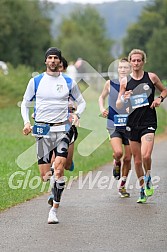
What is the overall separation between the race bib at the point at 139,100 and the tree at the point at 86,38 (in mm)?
99350

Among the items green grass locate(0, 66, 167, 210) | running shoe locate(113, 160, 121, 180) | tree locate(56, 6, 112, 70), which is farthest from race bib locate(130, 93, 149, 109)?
tree locate(56, 6, 112, 70)

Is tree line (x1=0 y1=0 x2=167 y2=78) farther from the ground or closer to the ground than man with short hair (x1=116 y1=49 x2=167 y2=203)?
farther from the ground

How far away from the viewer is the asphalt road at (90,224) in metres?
9.05

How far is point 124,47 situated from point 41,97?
11994cm

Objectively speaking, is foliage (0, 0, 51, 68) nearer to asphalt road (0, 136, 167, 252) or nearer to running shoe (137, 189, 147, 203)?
asphalt road (0, 136, 167, 252)

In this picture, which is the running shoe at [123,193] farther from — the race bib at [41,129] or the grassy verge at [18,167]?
the race bib at [41,129]

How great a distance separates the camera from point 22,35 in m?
83.6

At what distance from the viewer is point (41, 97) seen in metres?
10.9

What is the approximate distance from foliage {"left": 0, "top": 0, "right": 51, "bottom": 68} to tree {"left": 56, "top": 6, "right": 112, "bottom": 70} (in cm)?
2605

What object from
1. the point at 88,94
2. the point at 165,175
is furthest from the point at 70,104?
the point at 88,94

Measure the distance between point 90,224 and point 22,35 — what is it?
243 ft

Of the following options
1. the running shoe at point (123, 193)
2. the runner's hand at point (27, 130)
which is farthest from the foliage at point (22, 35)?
the runner's hand at point (27, 130)

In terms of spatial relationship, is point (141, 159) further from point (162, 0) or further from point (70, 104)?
point (162, 0)

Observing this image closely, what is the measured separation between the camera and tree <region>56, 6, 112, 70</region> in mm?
121419
